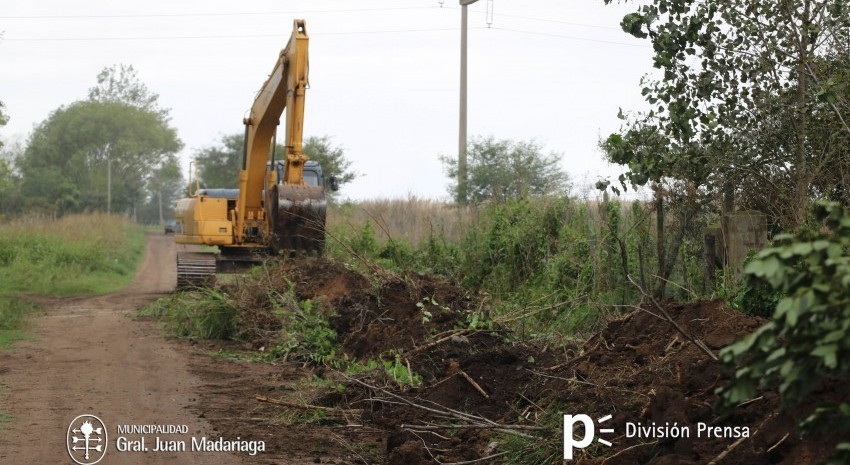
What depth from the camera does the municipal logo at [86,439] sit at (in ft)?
25.1

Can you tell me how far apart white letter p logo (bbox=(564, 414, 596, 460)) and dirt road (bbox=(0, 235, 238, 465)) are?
250cm

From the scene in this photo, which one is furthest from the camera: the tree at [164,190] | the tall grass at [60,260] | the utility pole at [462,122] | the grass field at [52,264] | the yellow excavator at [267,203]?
the tree at [164,190]

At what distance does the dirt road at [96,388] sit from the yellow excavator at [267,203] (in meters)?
2.88

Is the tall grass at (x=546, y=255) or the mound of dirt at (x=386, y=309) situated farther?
the tall grass at (x=546, y=255)

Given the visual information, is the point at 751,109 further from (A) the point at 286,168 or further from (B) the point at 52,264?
(B) the point at 52,264

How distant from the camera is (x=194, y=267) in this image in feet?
70.7

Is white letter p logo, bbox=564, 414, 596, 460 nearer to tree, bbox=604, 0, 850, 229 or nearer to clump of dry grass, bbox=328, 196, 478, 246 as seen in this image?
tree, bbox=604, 0, 850, 229

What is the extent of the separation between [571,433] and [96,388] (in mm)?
5867

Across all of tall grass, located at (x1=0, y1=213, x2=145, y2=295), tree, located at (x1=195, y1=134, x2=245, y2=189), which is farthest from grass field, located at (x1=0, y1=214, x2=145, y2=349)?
tree, located at (x1=195, y1=134, x2=245, y2=189)

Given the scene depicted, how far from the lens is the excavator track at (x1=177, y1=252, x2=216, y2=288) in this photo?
21219 mm

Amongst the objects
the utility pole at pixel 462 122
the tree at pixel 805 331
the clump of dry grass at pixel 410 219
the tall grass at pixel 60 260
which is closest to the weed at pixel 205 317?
the clump of dry grass at pixel 410 219

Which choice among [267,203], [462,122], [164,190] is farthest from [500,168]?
[164,190]

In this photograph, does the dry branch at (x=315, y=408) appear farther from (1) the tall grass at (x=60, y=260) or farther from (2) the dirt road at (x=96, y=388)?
(1) the tall grass at (x=60, y=260)

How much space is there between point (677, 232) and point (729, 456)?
6.80m
